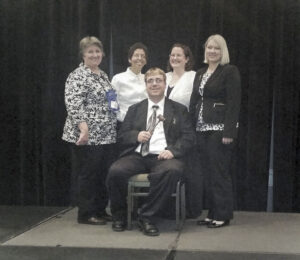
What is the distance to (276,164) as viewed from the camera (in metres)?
4.26

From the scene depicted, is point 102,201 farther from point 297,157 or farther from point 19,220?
point 297,157

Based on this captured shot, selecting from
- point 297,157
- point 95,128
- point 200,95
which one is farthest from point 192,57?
point 297,157

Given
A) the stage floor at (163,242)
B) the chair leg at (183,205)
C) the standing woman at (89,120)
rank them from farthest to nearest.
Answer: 1. the chair leg at (183,205)
2. the standing woman at (89,120)
3. the stage floor at (163,242)

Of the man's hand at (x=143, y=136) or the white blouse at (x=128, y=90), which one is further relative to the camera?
the white blouse at (x=128, y=90)

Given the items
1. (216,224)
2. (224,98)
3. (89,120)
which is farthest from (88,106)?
(216,224)

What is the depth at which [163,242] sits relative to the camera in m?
3.24

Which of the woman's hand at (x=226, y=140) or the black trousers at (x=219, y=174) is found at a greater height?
the woman's hand at (x=226, y=140)

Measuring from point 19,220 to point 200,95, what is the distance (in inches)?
67.0

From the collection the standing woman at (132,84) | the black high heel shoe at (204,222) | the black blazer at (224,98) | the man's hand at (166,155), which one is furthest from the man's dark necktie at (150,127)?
the black high heel shoe at (204,222)

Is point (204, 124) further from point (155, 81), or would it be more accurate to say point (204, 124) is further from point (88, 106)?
point (88, 106)

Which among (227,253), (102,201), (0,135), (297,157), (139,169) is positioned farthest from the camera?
(0,135)

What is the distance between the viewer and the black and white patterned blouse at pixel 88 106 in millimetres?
3635

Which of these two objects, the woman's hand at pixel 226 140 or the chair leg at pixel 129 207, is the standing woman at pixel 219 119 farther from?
the chair leg at pixel 129 207

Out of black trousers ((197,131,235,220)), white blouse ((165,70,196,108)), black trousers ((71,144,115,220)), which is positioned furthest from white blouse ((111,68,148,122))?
black trousers ((197,131,235,220))
